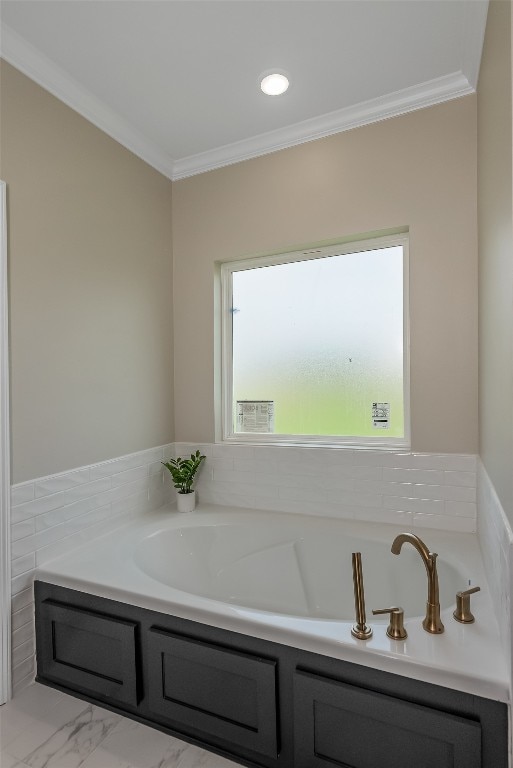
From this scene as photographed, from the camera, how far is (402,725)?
1.15m

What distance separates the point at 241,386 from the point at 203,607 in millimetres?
1483

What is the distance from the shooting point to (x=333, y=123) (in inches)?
88.9

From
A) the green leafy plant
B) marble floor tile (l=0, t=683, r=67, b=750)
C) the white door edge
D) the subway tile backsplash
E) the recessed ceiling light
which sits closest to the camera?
marble floor tile (l=0, t=683, r=67, b=750)

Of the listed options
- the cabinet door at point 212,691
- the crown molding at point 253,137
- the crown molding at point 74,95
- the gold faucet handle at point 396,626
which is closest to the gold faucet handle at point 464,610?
the gold faucet handle at point 396,626

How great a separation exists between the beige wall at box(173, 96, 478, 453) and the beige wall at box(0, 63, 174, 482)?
35 cm

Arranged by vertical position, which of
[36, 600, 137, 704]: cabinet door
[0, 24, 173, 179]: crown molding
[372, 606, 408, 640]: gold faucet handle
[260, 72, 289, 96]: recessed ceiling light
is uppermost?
[260, 72, 289, 96]: recessed ceiling light

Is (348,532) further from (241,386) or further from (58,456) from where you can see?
(58,456)

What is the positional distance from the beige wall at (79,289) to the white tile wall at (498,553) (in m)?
1.75

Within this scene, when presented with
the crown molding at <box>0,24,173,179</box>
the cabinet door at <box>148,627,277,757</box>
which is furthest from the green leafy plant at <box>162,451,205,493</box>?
the crown molding at <box>0,24,173,179</box>

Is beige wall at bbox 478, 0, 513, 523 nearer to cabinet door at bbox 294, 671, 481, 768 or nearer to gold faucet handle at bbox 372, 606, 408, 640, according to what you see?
gold faucet handle at bbox 372, 606, 408, 640

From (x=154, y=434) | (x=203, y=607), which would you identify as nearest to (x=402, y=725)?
(x=203, y=607)

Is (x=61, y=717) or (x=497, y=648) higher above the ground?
(x=497, y=648)

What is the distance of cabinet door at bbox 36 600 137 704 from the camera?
62.6 inches

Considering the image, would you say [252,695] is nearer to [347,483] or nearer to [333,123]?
[347,483]
